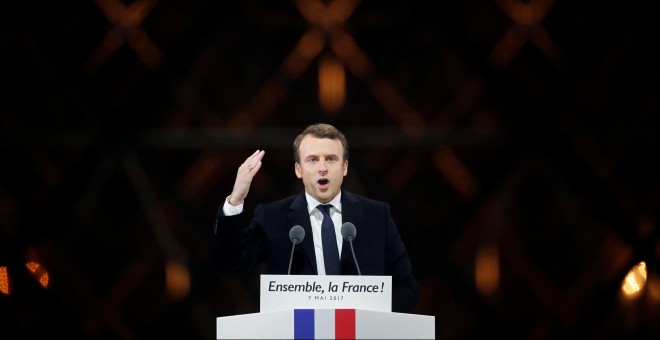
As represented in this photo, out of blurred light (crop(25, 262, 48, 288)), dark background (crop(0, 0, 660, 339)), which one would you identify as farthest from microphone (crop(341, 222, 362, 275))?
blurred light (crop(25, 262, 48, 288))

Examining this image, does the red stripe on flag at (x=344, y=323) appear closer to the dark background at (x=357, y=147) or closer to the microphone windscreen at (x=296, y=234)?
the microphone windscreen at (x=296, y=234)

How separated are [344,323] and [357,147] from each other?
85.3 inches

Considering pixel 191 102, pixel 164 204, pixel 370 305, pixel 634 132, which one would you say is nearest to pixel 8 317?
pixel 164 204

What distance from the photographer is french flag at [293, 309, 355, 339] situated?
2275 mm

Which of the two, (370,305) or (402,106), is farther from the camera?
(402,106)

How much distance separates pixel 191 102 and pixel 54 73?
24.2 inches

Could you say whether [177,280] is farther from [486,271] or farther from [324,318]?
[324,318]

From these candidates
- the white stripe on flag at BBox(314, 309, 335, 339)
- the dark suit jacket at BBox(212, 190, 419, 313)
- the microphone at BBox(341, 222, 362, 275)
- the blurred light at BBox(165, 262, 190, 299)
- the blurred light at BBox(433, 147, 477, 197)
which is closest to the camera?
the white stripe on flag at BBox(314, 309, 335, 339)

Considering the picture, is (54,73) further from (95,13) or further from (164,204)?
(164,204)

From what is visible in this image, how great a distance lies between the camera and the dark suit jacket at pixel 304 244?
269 cm

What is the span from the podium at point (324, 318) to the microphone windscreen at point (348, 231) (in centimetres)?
21

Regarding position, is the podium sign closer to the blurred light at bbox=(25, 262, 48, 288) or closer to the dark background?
the dark background

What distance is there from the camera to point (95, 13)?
14.6 ft

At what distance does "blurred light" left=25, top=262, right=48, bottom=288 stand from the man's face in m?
1.99
